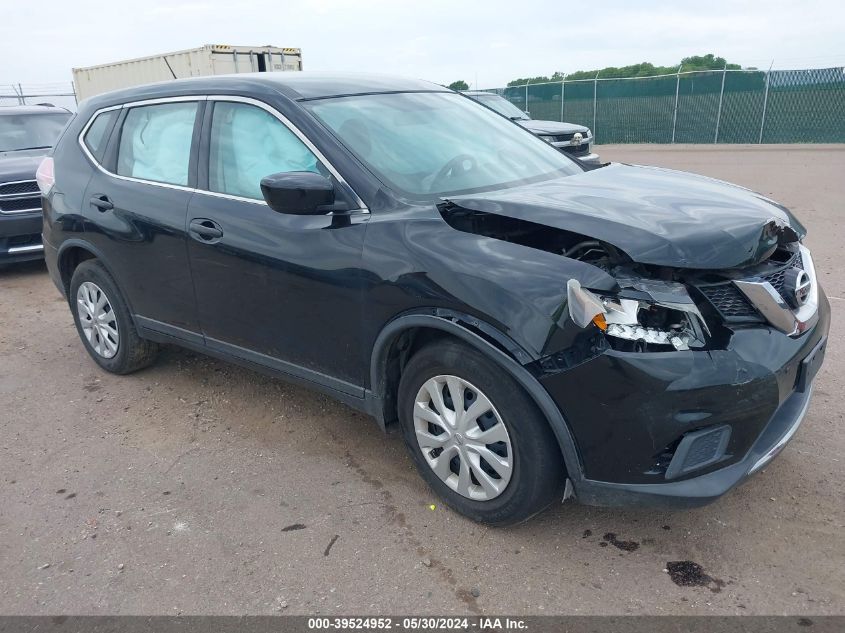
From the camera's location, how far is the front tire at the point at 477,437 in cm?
275

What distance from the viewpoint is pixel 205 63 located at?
54.7 ft

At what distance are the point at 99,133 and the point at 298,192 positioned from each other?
2303mm

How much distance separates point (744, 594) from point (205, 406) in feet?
10.4

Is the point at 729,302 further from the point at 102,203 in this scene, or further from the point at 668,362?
the point at 102,203

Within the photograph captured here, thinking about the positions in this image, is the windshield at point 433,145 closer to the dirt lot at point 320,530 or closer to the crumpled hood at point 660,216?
the crumpled hood at point 660,216

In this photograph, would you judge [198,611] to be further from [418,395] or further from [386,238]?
[386,238]

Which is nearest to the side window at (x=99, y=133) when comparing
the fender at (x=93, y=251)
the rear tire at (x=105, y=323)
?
the fender at (x=93, y=251)

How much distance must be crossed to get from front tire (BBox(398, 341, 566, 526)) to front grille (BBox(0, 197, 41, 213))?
6461 mm

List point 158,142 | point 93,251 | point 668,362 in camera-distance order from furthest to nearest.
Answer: point 93,251 < point 158,142 < point 668,362

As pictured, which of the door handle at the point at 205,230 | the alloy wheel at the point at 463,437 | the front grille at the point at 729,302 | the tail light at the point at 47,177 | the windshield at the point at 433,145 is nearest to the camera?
the front grille at the point at 729,302

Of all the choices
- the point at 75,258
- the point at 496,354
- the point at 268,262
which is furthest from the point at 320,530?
the point at 75,258

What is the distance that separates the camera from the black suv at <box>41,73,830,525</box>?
101 inches

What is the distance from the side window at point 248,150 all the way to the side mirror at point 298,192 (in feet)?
0.81

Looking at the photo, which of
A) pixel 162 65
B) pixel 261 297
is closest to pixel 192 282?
pixel 261 297
